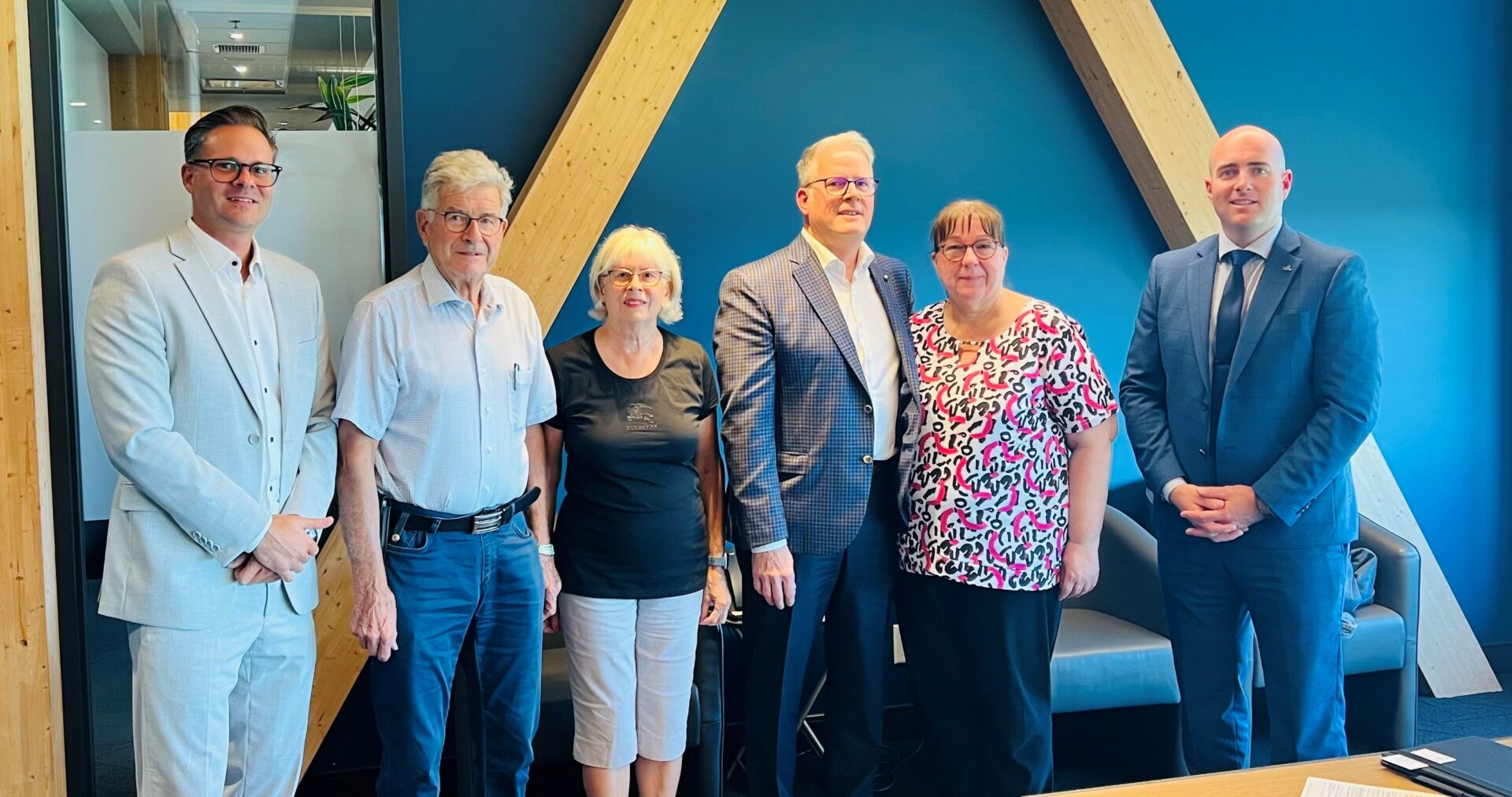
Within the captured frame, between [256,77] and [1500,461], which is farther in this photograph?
[1500,461]

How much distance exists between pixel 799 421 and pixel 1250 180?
1.25m

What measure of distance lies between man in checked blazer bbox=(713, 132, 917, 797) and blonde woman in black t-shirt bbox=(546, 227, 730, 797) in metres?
0.13

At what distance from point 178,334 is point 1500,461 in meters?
4.91

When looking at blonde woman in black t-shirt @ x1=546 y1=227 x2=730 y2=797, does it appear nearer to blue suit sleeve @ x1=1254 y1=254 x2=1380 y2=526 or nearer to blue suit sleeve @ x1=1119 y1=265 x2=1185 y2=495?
blue suit sleeve @ x1=1119 y1=265 x2=1185 y2=495

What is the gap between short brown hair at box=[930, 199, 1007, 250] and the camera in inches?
104

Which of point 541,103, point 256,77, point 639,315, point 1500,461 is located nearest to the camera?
point 639,315

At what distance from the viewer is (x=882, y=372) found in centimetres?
268

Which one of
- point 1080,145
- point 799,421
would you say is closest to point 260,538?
point 799,421

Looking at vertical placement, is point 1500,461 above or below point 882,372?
below

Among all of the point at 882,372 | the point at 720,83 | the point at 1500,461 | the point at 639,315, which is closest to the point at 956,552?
the point at 882,372

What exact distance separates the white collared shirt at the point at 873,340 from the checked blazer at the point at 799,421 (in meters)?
0.04

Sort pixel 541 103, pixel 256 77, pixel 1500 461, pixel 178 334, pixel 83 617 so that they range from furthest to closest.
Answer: pixel 1500 461 → pixel 541 103 → pixel 256 77 → pixel 83 617 → pixel 178 334

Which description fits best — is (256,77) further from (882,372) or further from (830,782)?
(830,782)

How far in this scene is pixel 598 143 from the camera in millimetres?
3480
